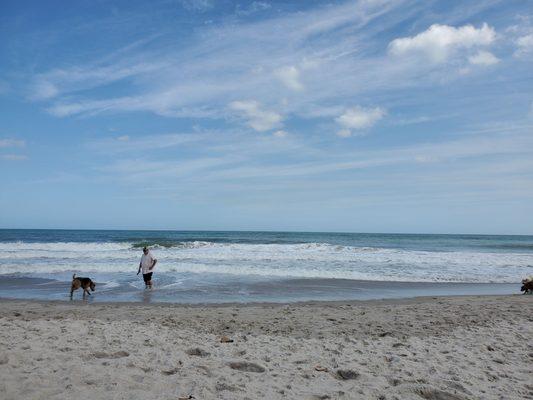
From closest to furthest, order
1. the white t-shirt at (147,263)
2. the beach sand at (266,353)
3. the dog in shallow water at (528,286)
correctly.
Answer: the beach sand at (266,353) → the dog in shallow water at (528,286) → the white t-shirt at (147,263)

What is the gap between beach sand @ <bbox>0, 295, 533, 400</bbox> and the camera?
4.25 meters

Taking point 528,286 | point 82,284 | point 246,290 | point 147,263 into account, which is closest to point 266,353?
point 246,290

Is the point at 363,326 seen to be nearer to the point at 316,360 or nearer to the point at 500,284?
the point at 316,360

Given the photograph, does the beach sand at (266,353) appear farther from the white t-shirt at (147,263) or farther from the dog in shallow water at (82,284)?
the white t-shirt at (147,263)

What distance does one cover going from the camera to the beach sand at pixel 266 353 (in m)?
4.25

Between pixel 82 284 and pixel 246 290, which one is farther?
pixel 246 290

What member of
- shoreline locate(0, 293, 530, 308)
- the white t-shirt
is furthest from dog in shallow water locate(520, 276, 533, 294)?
the white t-shirt

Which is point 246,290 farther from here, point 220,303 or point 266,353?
point 266,353

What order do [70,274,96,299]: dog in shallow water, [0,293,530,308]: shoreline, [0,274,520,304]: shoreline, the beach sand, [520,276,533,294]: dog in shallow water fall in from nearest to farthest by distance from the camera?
the beach sand, [0,293,530,308]: shoreline, [70,274,96,299]: dog in shallow water, [0,274,520,304]: shoreline, [520,276,533,294]: dog in shallow water

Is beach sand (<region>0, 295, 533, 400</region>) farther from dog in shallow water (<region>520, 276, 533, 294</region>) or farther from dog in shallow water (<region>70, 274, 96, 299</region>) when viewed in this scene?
dog in shallow water (<region>520, 276, 533, 294</region>)

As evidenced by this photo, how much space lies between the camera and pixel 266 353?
5.69 meters

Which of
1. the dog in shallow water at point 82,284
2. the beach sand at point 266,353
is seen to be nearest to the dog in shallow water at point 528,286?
the beach sand at point 266,353

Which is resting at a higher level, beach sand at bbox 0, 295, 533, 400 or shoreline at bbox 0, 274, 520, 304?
beach sand at bbox 0, 295, 533, 400

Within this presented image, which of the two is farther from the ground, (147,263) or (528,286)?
(147,263)
